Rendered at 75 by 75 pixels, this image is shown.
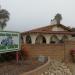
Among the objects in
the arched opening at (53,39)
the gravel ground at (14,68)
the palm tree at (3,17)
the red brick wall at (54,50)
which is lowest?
the gravel ground at (14,68)

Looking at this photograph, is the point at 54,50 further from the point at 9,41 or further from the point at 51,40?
the point at 51,40

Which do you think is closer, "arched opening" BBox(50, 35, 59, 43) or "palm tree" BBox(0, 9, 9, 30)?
"arched opening" BBox(50, 35, 59, 43)

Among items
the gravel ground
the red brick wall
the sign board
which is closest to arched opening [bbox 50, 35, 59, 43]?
the red brick wall

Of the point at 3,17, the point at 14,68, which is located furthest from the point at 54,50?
the point at 3,17

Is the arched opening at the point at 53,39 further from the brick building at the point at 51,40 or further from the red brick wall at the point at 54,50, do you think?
the red brick wall at the point at 54,50

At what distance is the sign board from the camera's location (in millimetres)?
18164

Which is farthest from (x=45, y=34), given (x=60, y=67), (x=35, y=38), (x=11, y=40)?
(x=11, y=40)

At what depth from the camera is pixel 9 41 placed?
19.1 meters

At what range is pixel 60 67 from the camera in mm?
22359

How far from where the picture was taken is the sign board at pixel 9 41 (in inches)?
715

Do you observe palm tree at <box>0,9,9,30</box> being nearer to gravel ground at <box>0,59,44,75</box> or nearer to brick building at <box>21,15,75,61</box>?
brick building at <box>21,15,75,61</box>

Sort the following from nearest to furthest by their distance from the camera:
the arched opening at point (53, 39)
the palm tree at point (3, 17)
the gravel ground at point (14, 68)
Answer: the gravel ground at point (14, 68)
the arched opening at point (53, 39)
the palm tree at point (3, 17)

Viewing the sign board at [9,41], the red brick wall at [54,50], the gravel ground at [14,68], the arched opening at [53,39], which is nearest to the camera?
the gravel ground at [14,68]

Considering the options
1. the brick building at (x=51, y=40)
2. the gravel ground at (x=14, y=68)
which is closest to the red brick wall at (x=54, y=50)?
the brick building at (x=51, y=40)
